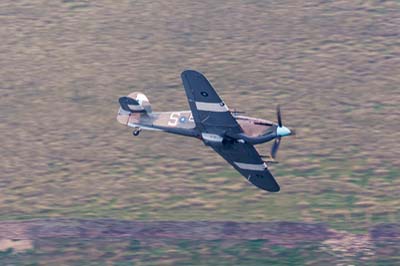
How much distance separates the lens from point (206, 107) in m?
50.6

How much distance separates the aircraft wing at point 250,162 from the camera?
175 feet

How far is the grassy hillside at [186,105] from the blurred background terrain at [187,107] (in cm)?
16

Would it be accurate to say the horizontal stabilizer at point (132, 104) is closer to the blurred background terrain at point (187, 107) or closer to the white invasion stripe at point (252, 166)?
the white invasion stripe at point (252, 166)

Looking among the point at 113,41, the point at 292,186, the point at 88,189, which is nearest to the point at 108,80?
the point at 113,41

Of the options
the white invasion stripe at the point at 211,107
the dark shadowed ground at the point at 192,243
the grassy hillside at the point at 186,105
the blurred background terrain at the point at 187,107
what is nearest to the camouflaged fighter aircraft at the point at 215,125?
the white invasion stripe at the point at 211,107

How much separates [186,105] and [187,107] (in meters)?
0.38

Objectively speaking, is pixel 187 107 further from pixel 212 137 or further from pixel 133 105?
pixel 212 137

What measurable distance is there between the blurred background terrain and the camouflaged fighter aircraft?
11178mm

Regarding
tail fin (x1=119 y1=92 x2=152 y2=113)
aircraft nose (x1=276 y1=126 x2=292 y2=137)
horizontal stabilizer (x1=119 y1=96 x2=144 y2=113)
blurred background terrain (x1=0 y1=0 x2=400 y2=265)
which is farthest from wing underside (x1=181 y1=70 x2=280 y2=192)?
blurred background terrain (x1=0 y1=0 x2=400 y2=265)

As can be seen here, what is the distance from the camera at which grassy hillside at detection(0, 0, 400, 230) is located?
7306 cm

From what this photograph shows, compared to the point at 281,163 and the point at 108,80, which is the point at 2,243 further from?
the point at 108,80

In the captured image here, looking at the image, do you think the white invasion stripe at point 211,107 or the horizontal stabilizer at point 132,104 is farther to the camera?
the horizontal stabilizer at point 132,104

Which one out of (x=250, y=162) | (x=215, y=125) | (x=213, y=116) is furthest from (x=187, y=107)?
(x=213, y=116)

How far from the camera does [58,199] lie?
74.1m
